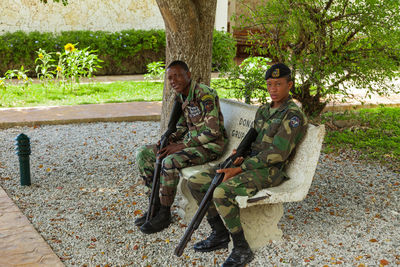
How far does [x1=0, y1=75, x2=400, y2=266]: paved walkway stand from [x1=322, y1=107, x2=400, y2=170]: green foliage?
0.42 m

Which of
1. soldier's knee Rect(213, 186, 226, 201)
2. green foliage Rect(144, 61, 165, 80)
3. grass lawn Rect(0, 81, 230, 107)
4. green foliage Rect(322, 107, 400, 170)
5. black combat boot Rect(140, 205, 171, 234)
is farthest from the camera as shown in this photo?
green foliage Rect(144, 61, 165, 80)

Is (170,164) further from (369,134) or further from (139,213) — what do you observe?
(369,134)

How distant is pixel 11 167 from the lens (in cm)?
572

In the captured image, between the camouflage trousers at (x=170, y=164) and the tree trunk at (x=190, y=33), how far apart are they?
4.91 feet

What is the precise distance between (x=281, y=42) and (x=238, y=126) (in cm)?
294

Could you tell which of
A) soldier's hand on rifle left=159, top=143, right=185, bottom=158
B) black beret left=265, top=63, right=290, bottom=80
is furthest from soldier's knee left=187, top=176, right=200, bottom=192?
black beret left=265, top=63, right=290, bottom=80

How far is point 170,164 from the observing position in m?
3.80

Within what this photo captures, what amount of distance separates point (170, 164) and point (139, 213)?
2.64 ft

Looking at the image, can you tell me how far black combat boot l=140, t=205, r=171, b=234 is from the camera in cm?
391

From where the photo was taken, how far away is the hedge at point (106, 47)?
12234mm

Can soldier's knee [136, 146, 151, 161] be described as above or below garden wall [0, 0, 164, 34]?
below

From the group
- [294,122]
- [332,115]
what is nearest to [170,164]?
[294,122]

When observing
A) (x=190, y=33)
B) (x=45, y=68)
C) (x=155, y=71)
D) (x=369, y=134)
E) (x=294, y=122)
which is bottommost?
(x=369, y=134)

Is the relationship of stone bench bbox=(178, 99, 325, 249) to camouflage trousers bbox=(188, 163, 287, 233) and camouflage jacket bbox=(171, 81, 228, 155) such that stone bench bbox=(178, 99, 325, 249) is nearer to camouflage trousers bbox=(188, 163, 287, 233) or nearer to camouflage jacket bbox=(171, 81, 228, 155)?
camouflage trousers bbox=(188, 163, 287, 233)
